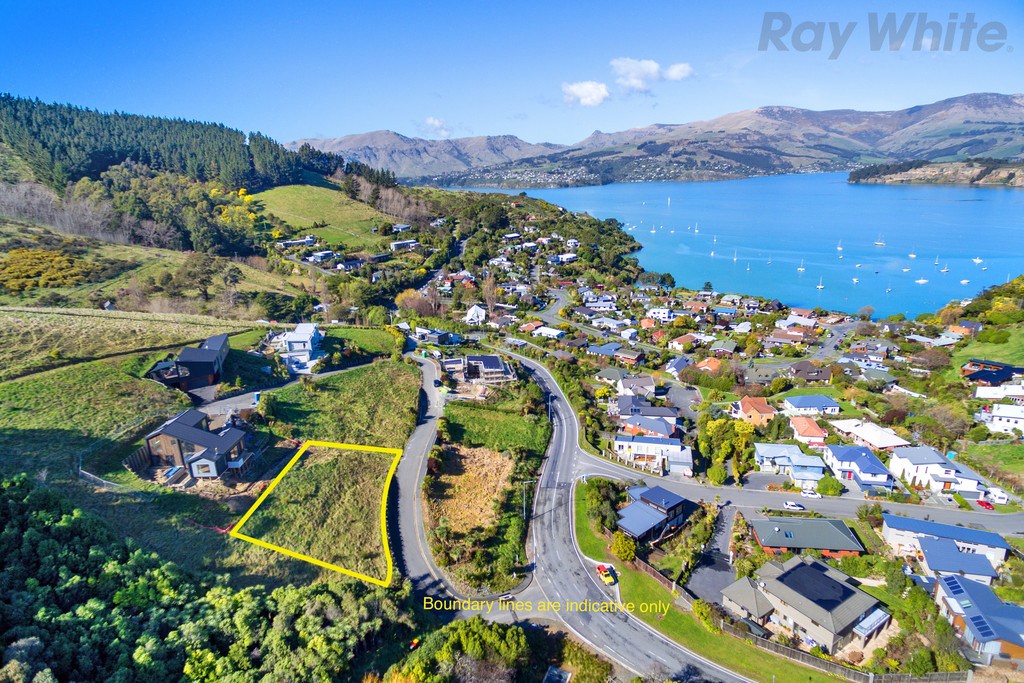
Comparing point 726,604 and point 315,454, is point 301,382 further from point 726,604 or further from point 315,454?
point 726,604

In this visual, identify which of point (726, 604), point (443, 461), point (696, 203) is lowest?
point (726, 604)

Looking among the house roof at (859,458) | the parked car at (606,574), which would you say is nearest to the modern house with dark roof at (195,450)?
the parked car at (606,574)

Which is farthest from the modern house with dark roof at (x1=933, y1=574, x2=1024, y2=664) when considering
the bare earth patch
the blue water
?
the blue water

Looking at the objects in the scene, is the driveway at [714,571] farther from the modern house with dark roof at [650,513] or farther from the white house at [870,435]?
the white house at [870,435]

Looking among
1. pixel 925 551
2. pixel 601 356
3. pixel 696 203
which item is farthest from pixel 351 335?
pixel 696 203

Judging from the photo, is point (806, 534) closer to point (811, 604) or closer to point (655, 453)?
point (811, 604)

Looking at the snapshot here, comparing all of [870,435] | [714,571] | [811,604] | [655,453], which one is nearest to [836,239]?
[870,435]

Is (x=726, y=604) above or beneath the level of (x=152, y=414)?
beneath
